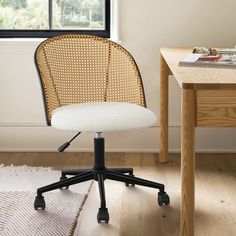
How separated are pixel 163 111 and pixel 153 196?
0.70 meters

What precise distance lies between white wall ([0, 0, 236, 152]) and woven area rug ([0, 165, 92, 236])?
1.53 ft

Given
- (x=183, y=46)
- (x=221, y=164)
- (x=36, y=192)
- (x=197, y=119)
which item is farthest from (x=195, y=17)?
(x=197, y=119)

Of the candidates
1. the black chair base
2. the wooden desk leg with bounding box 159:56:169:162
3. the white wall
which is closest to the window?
the white wall

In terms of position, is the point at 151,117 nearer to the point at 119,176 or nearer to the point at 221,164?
the point at 119,176

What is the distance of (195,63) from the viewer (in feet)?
8.06

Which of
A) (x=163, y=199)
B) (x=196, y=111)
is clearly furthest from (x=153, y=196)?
(x=196, y=111)

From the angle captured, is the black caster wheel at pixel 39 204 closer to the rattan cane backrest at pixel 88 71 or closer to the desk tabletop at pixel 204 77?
the rattan cane backrest at pixel 88 71

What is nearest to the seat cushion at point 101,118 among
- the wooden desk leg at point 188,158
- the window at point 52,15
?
the wooden desk leg at point 188,158

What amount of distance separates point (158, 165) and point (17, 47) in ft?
3.86

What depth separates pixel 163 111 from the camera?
3508 mm

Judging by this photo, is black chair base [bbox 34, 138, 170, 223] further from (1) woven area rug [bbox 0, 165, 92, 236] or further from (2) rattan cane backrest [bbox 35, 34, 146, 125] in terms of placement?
(2) rattan cane backrest [bbox 35, 34, 146, 125]

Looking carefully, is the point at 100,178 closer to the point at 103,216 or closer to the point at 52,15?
the point at 103,216

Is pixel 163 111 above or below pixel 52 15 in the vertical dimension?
below

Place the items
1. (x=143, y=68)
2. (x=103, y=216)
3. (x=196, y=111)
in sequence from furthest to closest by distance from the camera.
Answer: (x=143, y=68) → (x=103, y=216) → (x=196, y=111)
